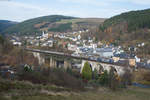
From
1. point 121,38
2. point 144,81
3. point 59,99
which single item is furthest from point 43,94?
point 121,38

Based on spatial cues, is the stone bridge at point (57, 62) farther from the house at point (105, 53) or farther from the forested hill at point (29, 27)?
the forested hill at point (29, 27)

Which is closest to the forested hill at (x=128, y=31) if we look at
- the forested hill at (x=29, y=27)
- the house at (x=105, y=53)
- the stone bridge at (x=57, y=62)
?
the house at (x=105, y=53)

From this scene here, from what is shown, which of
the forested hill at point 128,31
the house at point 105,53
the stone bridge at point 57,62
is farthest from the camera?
the forested hill at point 128,31

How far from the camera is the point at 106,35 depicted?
65375mm

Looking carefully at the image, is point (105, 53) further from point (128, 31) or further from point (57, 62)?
point (128, 31)

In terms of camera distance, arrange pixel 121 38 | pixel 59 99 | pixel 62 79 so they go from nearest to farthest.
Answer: pixel 59 99 → pixel 62 79 → pixel 121 38

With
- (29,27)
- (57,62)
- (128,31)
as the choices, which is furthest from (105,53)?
(29,27)

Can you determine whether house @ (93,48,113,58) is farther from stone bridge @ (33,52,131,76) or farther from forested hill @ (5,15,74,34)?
forested hill @ (5,15,74,34)

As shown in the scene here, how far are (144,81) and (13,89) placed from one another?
69.0 feet

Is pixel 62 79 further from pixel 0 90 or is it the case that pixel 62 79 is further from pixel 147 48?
pixel 147 48

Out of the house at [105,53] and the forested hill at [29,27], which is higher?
the forested hill at [29,27]

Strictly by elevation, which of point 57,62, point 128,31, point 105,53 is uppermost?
point 128,31

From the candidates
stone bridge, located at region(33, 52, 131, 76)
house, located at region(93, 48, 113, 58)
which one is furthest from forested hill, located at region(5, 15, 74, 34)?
stone bridge, located at region(33, 52, 131, 76)

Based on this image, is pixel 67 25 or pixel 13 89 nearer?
pixel 13 89
